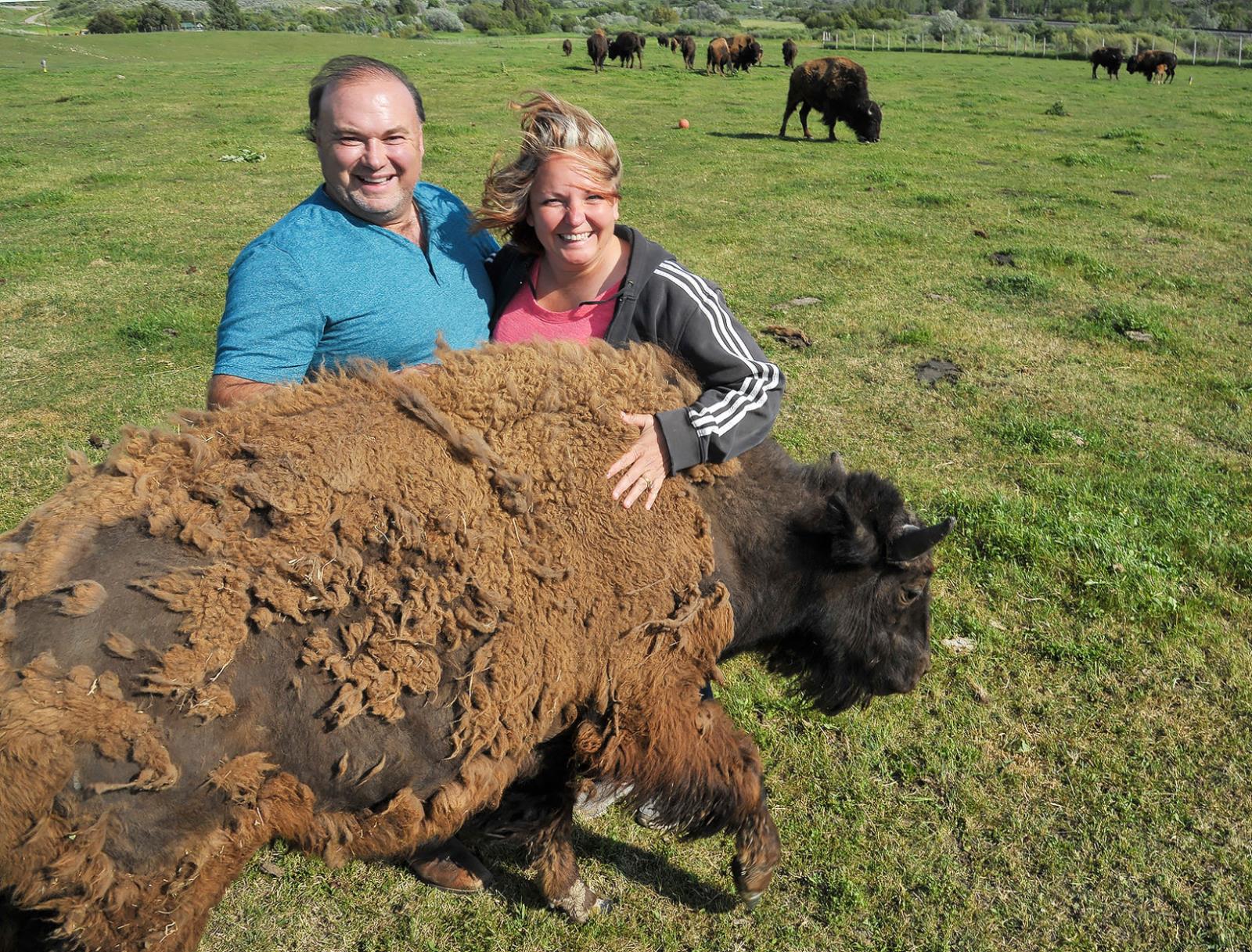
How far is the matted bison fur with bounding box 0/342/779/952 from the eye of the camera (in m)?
2.04

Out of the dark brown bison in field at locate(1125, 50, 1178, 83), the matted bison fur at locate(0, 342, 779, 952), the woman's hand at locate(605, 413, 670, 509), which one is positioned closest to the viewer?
the matted bison fur at locate(0, 342, 779, 952)

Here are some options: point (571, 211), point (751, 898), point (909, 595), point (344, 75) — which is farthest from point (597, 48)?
point (751, 898)

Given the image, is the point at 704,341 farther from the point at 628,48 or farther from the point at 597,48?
the point at 628,48

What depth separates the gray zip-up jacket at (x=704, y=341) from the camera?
2.76 metres

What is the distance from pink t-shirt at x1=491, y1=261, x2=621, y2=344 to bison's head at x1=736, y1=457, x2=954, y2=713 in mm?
956

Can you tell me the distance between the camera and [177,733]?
6.86 feet

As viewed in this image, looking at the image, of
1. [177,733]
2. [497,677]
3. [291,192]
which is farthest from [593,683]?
[291,192]

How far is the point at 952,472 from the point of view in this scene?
5.98 metres

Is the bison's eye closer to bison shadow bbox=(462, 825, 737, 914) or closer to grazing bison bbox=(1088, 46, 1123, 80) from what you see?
bison shadow bbox=(462, 825, 737, 914)

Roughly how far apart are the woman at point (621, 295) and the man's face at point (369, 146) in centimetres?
34

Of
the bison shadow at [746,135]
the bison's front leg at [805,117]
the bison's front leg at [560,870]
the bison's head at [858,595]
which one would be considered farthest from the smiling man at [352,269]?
the bison's front leg at [805,117]

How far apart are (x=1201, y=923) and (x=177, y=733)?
3449 millimetres

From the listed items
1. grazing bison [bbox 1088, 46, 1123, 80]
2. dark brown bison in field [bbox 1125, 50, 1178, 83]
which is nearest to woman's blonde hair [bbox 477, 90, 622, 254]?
dark brown bison in field [bbox 1125, 50, 1178, 83]

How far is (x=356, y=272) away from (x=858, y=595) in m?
2.09
